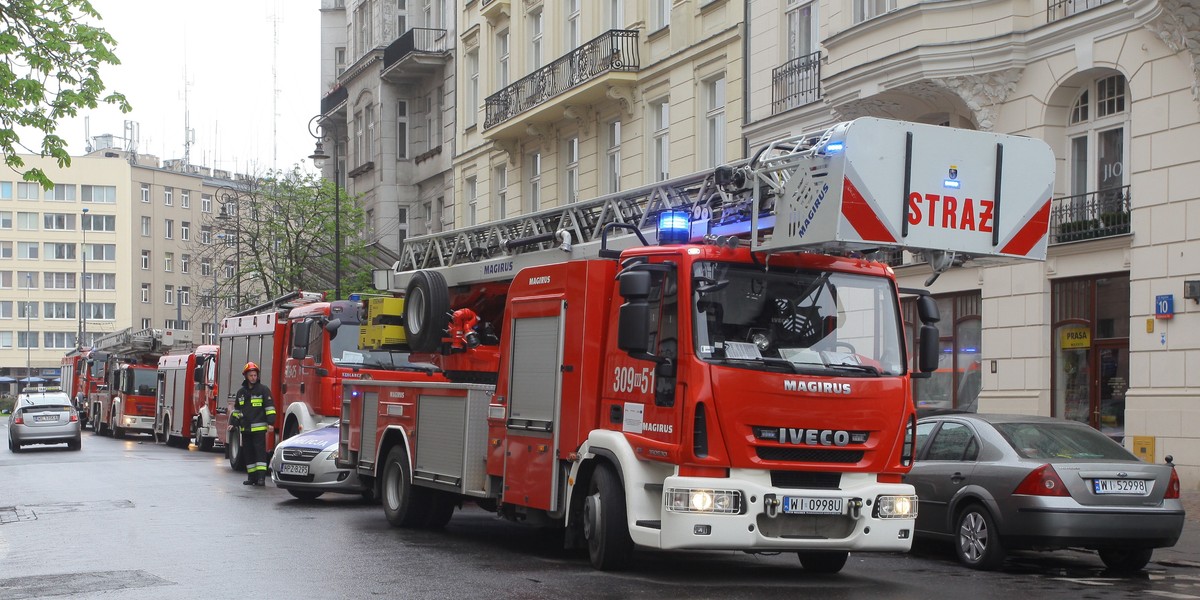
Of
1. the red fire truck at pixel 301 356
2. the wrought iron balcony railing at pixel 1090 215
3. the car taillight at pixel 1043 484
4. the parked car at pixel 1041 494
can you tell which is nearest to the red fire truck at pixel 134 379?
the red fire truck at pixel 301 356

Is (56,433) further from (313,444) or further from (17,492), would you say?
(313,444)

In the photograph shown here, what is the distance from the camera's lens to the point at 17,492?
69.1 ft

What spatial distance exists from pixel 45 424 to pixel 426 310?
2338 cm

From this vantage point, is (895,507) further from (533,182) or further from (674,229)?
(533,182)

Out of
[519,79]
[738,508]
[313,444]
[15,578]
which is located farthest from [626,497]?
[519,79]

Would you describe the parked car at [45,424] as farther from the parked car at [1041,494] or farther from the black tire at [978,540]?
the black tire at [978,540]

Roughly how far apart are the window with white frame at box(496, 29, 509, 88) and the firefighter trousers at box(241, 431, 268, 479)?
18147mm

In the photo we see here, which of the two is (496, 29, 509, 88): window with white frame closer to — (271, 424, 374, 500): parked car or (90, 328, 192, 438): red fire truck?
(90, 328, 192, 438): red fire truck

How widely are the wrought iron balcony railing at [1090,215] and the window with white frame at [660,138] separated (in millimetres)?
10855

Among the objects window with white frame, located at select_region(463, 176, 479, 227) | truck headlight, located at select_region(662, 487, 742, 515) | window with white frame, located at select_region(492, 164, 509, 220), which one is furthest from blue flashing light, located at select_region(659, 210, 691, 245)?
window with white frame, located at select_region(463, 176, 479, 227)

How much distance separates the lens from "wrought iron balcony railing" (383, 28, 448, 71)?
4419 centimetres

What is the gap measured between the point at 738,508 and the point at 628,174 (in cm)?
2167

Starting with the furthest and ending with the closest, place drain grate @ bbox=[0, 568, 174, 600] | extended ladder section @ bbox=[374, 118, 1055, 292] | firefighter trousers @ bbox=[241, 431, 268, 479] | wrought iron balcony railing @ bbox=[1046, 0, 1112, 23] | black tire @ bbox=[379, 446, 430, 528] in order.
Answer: firefighter trousers @ bbox=[241, 431, 268, 479] → wrought iron balcony railing @ bbox=[1046, 0, 1112, 23] → black tire @ bbox=[379, 446, 430, 528] → drain grate @ bbox=[0, 568, 174, 600] → extended ladder section @ bbox=[374, 118, 1055, 292]

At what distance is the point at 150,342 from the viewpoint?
44.9m
